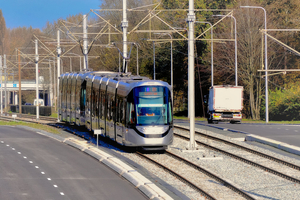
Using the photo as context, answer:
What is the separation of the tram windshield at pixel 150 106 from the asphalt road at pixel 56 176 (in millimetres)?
2874

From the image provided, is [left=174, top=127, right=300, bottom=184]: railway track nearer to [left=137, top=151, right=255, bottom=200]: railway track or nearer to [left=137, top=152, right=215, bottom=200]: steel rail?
[left=137, top=151, right=255, bottom=200]: railway track

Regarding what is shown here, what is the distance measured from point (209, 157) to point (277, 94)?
115ft

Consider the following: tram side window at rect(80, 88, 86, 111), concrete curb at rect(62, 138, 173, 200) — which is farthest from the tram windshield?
tram side window at rect(80, 88, 86, 111)

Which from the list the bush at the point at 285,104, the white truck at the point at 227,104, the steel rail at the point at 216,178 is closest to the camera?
the steel rail at the point at 216,178

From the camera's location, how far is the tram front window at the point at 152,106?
850 inches

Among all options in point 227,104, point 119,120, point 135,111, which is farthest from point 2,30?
point 135,111

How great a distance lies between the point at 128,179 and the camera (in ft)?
53.3

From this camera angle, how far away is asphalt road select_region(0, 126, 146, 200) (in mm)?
14102

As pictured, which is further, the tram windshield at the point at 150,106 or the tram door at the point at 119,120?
the tram door at the point at 119,120

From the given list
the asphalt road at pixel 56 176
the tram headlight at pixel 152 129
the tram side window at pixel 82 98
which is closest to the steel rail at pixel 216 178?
the tram headlight at pixel 152 129

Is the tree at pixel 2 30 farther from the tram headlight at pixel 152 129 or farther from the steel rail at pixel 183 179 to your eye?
the steel rail at pixel 183 179

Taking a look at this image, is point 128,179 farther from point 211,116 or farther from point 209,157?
point 211,116

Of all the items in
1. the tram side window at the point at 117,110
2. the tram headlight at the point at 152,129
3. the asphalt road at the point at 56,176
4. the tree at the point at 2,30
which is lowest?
the asphalt road at the point at 56,176

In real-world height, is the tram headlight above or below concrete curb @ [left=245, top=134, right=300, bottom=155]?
above
